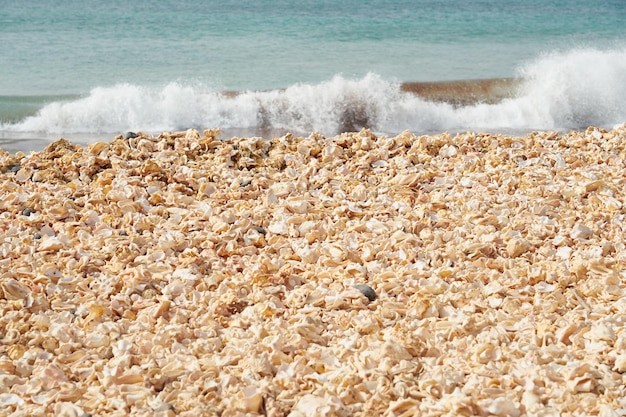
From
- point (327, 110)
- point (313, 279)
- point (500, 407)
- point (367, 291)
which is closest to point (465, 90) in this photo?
point (327, 110)

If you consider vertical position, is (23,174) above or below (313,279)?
above

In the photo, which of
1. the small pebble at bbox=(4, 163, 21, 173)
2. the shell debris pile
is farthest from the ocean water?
the shell debris pile

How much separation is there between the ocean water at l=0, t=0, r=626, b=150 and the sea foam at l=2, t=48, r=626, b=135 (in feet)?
0.05

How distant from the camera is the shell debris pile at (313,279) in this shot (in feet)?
6.33

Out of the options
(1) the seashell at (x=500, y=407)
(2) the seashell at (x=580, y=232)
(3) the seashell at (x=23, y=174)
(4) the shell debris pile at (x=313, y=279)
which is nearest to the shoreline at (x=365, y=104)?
(3) the seashell at (x=23, y=174)

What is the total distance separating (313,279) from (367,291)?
24 cm

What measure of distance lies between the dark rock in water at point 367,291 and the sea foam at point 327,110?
479cm

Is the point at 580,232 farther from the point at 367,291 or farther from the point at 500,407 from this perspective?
the point at 500,407

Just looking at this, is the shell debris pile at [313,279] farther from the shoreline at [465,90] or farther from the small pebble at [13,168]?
the shoreline at [465,90]

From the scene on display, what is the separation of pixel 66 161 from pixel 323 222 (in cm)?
153

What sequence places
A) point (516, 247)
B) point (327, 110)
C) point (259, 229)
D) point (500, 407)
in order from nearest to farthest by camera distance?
1. point (500, 407)
2. point (516, 247)
3. point (259, 229)
4. point (327, 110)

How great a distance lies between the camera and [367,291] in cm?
246

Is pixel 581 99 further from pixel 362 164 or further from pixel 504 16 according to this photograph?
pixel 504 16

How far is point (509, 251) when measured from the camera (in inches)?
108
